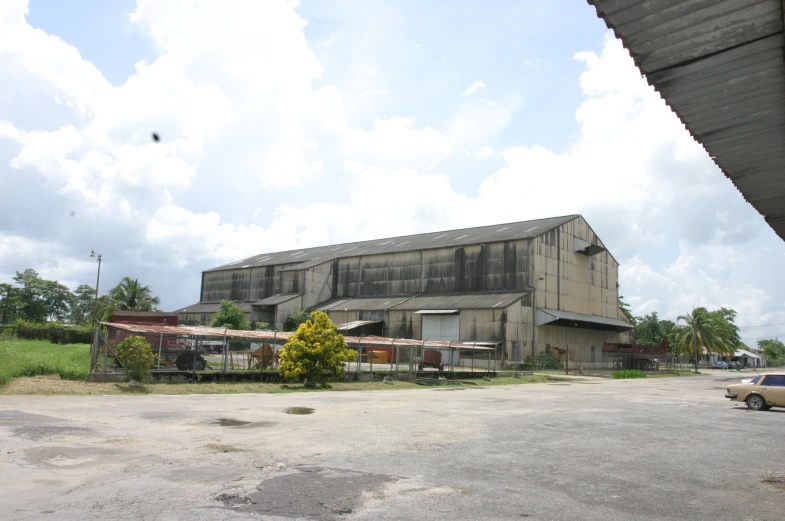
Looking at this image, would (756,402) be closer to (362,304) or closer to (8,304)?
(362,304)

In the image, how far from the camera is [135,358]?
76.0ft

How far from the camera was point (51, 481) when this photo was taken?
8180 millimetres

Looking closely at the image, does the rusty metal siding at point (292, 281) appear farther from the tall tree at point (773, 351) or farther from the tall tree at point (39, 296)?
the tall tree at point (773, 351)

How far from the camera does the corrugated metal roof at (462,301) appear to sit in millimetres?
53094

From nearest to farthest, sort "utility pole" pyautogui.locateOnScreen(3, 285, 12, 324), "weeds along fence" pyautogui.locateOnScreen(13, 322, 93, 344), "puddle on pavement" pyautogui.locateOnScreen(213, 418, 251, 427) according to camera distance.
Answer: "puddle on pavement" pyautogui.locateOnScreen(213, 418, 251, 427)
"weeds along fence" pyautogui.locateOnScreen(13, 322, 93, 344)
"utility pole" pyautogui.locateOnScreen(3, 285, 12, 324)

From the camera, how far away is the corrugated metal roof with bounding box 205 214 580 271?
61844 mm

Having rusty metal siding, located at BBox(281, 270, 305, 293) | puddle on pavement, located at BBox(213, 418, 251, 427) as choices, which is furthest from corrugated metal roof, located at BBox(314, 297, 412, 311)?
puddle on pavement, located at BBox(213, 418, 251, 427)

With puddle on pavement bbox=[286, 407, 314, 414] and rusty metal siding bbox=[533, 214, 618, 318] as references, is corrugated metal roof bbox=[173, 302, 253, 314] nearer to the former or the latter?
rusty metal siding bbox=[533, 214, 618, 318]

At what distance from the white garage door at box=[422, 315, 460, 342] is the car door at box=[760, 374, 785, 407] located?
110 ft

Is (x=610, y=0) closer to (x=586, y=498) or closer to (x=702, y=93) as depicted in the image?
(x=702, y=93)

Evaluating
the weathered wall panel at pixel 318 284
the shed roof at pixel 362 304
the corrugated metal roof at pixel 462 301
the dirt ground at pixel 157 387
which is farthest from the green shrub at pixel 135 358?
the weathered wall panel at pixel 318 284

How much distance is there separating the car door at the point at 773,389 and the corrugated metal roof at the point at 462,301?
30099 millimetres

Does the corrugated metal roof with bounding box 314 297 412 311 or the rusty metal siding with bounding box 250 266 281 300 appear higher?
the rusty metal siding with bounding box 250 266 281 300

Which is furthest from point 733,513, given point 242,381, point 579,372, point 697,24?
point 579,372
